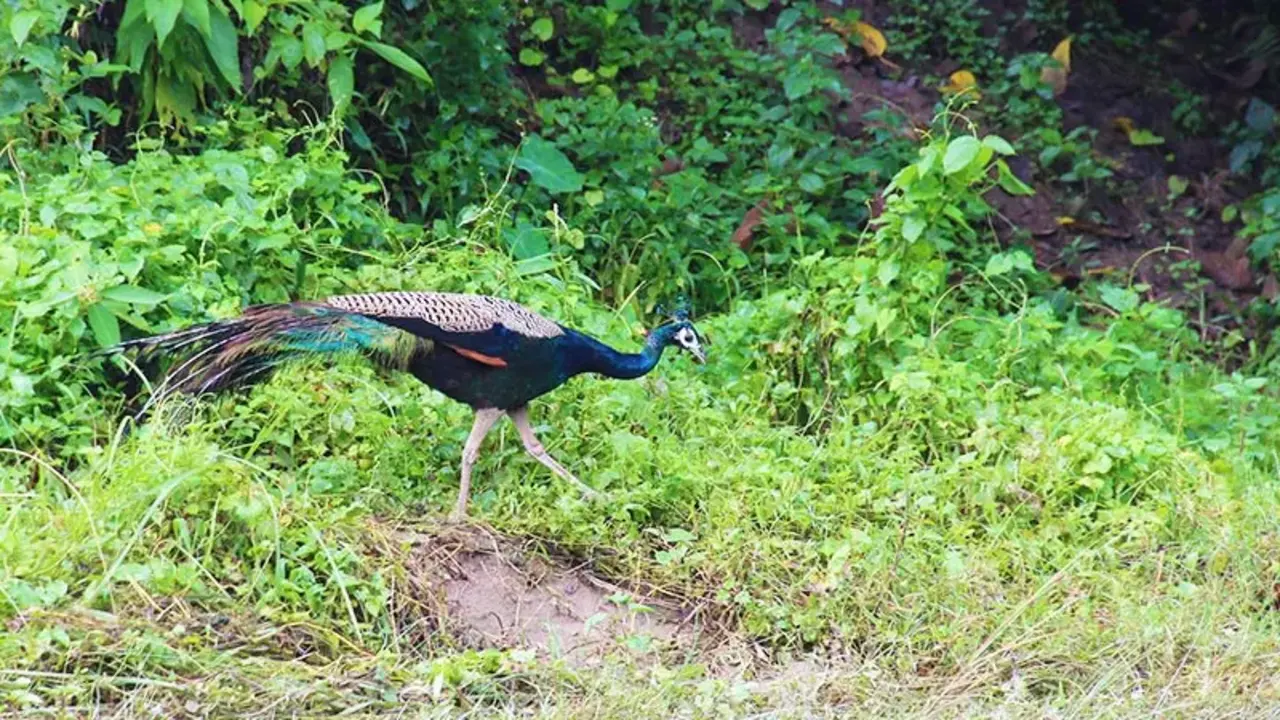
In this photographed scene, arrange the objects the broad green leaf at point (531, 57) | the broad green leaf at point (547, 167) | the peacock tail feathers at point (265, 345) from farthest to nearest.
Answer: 1. the broad green leaf at point (531, 57)
2. the broad green leaf at point (547, 167)
3. the peacock tail feathers at point (265, 345)

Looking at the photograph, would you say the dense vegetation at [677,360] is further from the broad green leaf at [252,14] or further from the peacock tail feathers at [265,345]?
the peacock tail feathers at [265,345]

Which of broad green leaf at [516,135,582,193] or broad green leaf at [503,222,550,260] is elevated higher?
broad green leaf at [516,135,582,193]

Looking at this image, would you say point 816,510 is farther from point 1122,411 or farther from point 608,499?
point 1122,411

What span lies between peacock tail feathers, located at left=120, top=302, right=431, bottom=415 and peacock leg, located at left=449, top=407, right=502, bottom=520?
28 cm

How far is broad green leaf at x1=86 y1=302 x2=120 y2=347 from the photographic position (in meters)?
5.60

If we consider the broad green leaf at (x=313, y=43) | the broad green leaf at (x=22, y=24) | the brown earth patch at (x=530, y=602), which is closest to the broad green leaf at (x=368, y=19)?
the broad green leaf at (x=313, y=43)

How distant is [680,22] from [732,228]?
1583 millimetres

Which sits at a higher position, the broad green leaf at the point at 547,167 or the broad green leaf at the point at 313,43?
the broad green leaf at the point at 313,43

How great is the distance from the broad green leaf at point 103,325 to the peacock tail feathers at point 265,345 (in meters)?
0.12

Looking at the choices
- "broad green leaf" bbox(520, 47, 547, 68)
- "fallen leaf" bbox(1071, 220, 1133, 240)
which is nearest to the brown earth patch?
"broad green leaf" bbox(520, 47, 547, 68)

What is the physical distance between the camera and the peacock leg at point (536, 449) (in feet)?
18.5

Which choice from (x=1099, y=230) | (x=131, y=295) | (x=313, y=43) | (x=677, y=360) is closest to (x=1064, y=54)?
(x=1099, y=230)

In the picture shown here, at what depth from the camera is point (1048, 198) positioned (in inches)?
341

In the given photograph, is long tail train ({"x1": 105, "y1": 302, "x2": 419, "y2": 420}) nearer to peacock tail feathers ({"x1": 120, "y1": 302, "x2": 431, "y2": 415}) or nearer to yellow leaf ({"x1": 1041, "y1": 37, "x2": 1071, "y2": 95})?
peacock tail feathers ({"x1": 120, "y1": 302, "x2": 431, "y2": 415})
